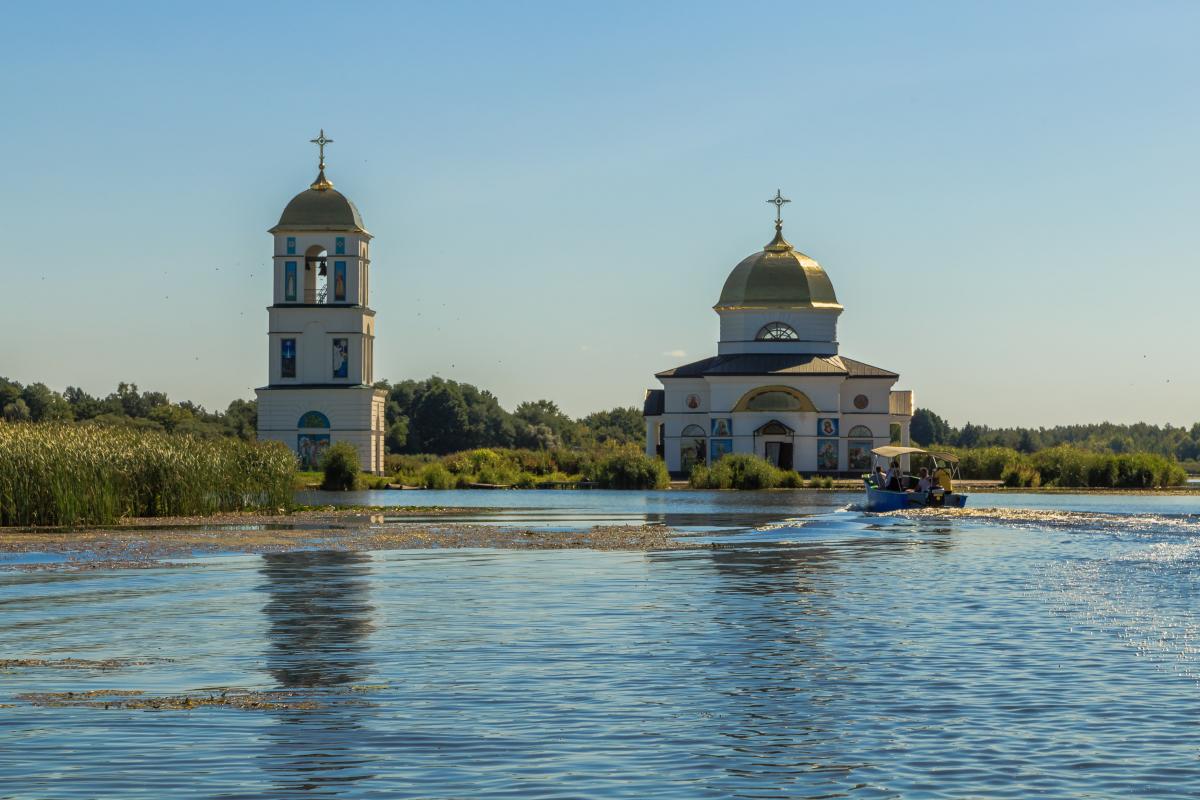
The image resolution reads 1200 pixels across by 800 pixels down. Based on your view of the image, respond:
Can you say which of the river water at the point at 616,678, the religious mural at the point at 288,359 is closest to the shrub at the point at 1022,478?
the religious mural at the point at 288,359

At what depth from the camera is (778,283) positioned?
99562 mm

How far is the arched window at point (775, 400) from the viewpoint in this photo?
94188 millimetres

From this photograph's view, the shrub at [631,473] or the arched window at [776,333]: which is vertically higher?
the arched window at [776,333]

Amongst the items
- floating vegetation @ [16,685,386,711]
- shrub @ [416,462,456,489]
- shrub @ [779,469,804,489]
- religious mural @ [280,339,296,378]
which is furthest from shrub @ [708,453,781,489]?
floating vegetation @ [16,685,386,711]

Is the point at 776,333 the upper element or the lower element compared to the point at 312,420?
upper

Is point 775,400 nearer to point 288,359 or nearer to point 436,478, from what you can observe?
point 436,478

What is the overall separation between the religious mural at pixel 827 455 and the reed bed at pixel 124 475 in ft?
164

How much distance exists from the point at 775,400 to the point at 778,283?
845cm

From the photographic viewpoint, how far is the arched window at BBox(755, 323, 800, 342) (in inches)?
3920

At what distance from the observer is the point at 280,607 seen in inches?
878

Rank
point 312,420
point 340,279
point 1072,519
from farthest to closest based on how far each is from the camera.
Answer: point 340,279 → point 312,420 → point 1072,519

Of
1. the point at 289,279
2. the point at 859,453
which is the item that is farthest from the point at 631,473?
the point at 289,279

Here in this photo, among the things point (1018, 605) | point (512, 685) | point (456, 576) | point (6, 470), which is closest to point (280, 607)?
point (456, 576)

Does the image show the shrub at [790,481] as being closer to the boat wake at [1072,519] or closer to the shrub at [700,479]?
the shrub at [700,479]
